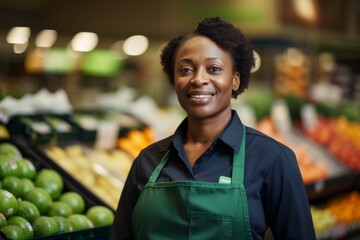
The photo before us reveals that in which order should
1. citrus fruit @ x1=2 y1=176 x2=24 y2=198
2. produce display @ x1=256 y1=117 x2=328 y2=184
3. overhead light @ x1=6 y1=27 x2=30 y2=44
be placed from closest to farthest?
citrus fruit @ x1=2 y1=176 x2=24 y2=198, produce display @ x1=256 y1=117 x2=328 y2=184, overhead light @ x1=6 y1=27 x2=30 y2=44

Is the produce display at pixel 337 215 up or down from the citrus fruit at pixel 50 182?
down

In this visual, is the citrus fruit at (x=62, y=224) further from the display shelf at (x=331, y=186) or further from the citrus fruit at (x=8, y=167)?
the display shelf at (x=331, y=186)

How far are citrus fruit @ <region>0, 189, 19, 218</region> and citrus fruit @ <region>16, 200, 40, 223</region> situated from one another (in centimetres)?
4

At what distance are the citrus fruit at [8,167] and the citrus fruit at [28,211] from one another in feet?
0.78

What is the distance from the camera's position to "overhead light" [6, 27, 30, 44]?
8633 mm

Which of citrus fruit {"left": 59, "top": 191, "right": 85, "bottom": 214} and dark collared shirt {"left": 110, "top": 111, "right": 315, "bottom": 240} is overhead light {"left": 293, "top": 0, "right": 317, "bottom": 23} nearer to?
citrus fruit {"left": 59, "top": 191, "right": 85, "bottom": 214}

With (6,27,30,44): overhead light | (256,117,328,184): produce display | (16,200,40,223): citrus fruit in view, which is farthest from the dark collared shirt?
(6,27,30,44): overhead light

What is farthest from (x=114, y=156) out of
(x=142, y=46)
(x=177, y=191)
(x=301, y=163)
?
(x=142, y=46)

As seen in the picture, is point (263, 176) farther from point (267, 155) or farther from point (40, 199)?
point (40, 199)

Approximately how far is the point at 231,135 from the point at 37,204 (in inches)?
43.9

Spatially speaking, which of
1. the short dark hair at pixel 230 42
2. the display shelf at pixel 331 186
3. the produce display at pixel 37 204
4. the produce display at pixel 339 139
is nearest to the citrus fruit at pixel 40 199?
the produce display at pixel 37 204

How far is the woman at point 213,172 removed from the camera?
199cm

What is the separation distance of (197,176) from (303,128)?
3.91 m

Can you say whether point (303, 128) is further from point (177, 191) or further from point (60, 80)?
point (60, 80)
